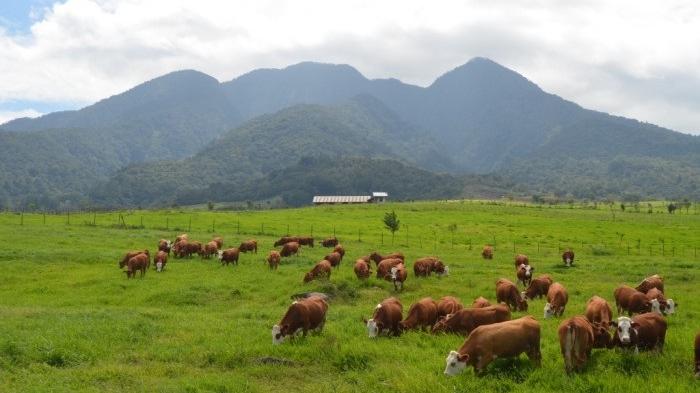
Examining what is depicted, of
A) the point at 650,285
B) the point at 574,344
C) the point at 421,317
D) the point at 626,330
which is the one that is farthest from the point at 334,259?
the point at 574,344

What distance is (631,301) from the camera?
729 inches

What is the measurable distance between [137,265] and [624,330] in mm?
24297

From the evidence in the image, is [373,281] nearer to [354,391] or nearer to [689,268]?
[354,391]

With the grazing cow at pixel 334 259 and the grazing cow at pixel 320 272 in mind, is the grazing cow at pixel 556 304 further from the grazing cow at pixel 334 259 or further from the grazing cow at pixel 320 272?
the grazing cow at pixel 334 259

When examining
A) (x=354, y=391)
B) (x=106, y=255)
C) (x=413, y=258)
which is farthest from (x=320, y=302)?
(x=106, y=255)

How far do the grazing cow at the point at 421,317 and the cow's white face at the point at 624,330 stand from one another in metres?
5.35

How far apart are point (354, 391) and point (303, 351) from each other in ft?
9.94

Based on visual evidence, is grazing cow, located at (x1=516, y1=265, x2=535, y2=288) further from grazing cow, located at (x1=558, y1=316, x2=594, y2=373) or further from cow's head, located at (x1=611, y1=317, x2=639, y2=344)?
grazing cow, located at (x1=558, y1=316, x2=594, y2=373)

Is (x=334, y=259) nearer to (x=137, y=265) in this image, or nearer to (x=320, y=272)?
(x=320, y=272)

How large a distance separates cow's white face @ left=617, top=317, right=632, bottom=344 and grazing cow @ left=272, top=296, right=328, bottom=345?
7.68 metres

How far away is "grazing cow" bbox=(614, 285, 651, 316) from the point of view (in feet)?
59.4

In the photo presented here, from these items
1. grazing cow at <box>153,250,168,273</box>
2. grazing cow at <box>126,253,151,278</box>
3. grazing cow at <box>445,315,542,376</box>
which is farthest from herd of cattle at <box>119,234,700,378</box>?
grazing cow at <box>153,250,168,273</box>

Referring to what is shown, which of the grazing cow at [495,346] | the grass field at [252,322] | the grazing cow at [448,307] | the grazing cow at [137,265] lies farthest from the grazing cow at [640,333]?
the grazing cow at [137,265]

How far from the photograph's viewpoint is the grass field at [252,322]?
38.2ft
